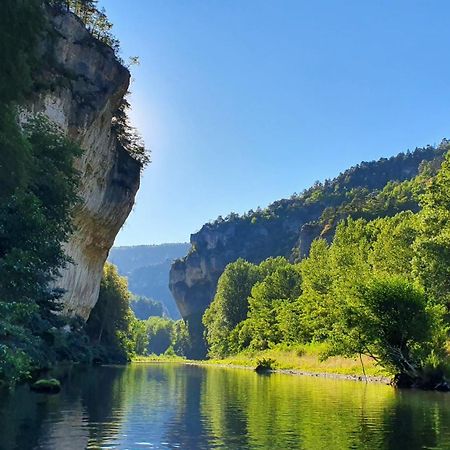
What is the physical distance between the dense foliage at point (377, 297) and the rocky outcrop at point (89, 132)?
22.1 metres

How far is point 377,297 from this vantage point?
4247 cm

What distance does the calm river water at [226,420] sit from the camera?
18453 millimetres

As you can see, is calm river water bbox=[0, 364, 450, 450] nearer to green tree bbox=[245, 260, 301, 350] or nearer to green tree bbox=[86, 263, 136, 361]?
green tree bbox=[245, 260, 301, 350]

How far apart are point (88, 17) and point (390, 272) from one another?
41.5 meters

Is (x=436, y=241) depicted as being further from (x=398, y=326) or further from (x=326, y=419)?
(x=326, y=419)

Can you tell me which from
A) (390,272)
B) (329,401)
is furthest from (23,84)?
(390,272)

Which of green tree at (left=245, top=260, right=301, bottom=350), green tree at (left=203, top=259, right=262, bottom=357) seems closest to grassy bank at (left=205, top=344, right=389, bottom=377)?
green tree at (left=245, top=260, right=301, bottom=350)

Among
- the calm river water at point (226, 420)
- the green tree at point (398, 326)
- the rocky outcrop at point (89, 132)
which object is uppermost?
the rocky outcrop at point (89, 132)

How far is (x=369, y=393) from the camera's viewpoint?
35.8 metres

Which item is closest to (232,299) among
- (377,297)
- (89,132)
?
(89,132)

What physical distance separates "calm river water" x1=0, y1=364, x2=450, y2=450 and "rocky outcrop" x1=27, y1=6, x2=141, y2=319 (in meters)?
11.6

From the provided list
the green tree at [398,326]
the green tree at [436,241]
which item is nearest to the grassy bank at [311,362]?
the green tree at [398,326]

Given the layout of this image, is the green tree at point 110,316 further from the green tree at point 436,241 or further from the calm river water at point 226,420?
the calm river water at point 226,420

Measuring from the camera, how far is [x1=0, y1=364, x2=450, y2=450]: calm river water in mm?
18453
